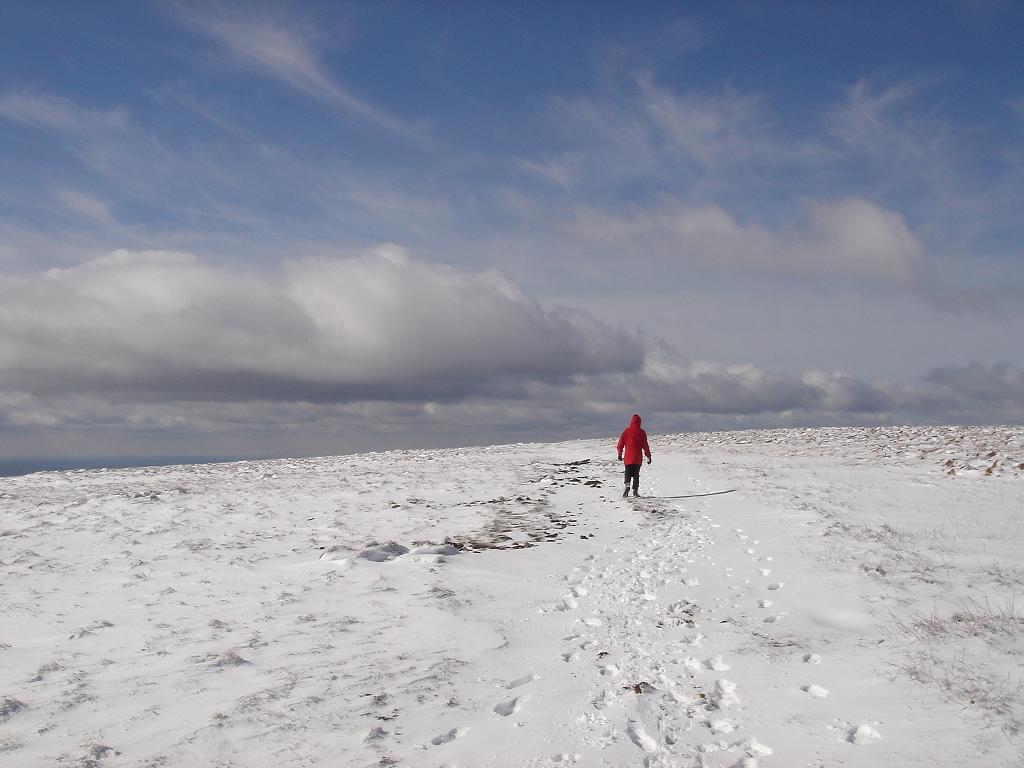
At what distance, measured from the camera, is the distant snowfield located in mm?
5613

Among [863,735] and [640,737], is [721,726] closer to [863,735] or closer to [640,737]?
[640,737]

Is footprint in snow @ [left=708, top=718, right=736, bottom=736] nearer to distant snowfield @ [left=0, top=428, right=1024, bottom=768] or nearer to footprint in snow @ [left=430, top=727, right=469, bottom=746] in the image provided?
distant snowfield @ [left=0, top=428, right=1024, bottom=768]

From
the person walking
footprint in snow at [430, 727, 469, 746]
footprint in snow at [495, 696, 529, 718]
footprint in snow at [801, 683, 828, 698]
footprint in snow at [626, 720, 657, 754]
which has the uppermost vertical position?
the person walking

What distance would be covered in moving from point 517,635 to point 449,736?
2932mm

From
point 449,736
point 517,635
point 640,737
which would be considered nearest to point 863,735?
point 640,737

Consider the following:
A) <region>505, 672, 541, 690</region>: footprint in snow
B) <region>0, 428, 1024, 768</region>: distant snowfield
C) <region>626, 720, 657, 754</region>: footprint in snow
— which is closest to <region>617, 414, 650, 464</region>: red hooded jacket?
<region>0, 428, 1024, 768</region>: distant snowfield

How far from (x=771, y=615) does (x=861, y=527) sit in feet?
22.4

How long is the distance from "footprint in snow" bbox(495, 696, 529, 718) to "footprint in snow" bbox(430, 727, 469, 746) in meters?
0.49

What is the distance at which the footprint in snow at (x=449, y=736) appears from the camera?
5.74 meters

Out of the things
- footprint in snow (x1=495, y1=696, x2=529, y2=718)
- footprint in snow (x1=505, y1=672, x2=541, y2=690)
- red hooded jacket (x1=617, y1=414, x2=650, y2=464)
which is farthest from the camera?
red hooded jacket (x1=617, y1=414, x2=650, y2=464)

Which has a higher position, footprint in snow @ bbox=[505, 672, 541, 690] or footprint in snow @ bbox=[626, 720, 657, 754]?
footprint in snow @ bbox=[626, 720, 657, 754]

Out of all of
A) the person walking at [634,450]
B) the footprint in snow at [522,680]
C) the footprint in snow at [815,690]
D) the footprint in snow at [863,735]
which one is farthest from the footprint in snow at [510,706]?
the person walking at [634,450]

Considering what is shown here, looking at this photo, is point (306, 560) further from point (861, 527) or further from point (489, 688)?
point (861, 527)

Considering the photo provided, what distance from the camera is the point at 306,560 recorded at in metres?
13.2
